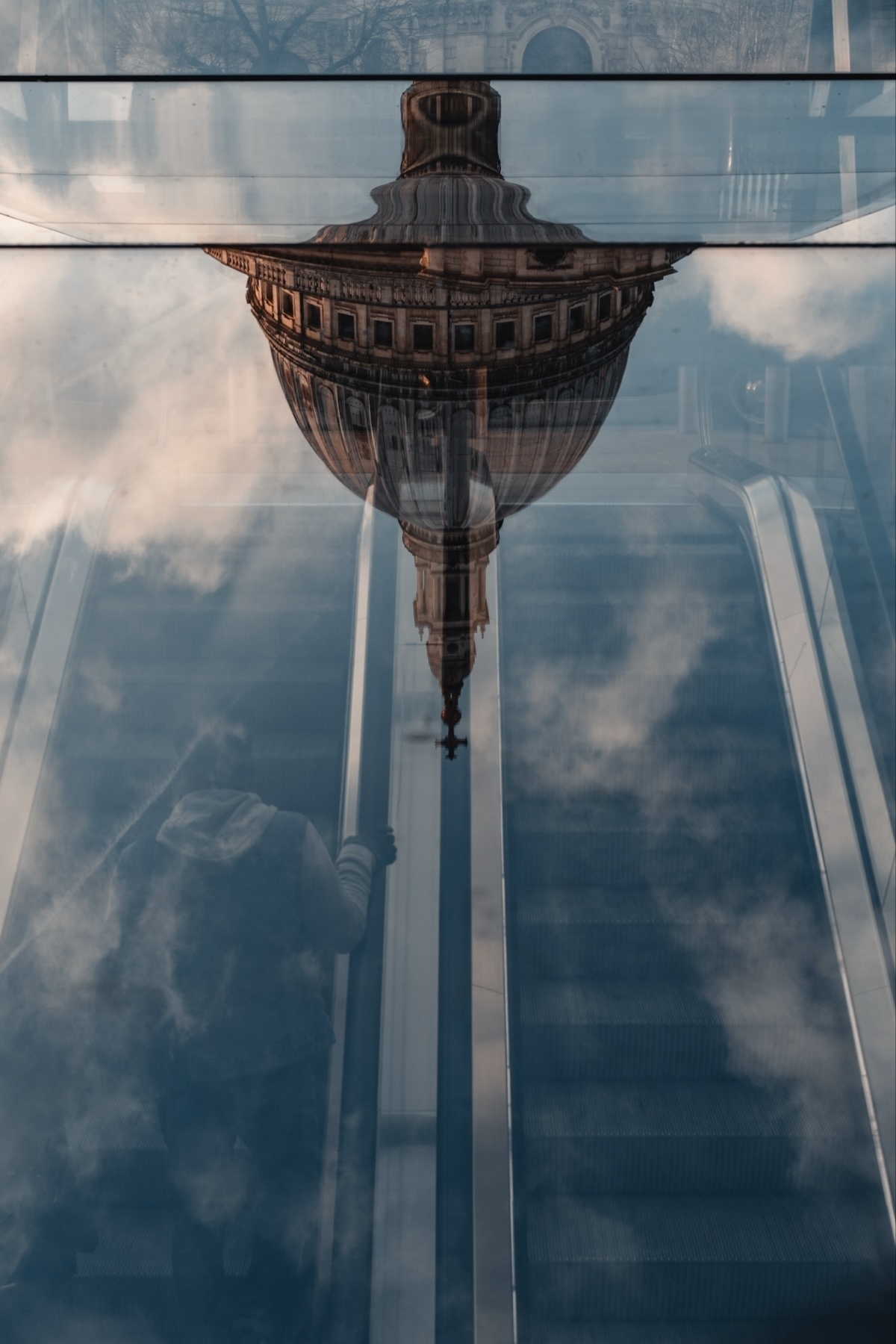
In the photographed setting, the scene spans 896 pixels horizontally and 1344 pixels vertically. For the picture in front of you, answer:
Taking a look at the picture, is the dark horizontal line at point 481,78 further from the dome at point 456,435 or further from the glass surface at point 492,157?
the dome at point 456,435

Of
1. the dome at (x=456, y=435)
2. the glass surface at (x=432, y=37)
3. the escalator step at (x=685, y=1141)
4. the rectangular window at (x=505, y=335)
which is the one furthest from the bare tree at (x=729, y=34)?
the escalator step at (x=685, y=1141)

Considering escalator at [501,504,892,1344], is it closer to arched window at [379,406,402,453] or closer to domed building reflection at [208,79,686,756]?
domed building reflection at [208,79,686,756]

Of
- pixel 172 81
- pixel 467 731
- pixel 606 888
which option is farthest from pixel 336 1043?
pixel 172 81

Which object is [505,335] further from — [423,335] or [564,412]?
[564,412]

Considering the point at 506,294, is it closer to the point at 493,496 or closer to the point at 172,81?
the point at 493,496

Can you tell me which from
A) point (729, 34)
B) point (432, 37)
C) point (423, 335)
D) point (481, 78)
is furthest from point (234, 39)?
point (729, 34)

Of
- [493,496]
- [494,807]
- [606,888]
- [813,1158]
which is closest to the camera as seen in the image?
[813,1158]
